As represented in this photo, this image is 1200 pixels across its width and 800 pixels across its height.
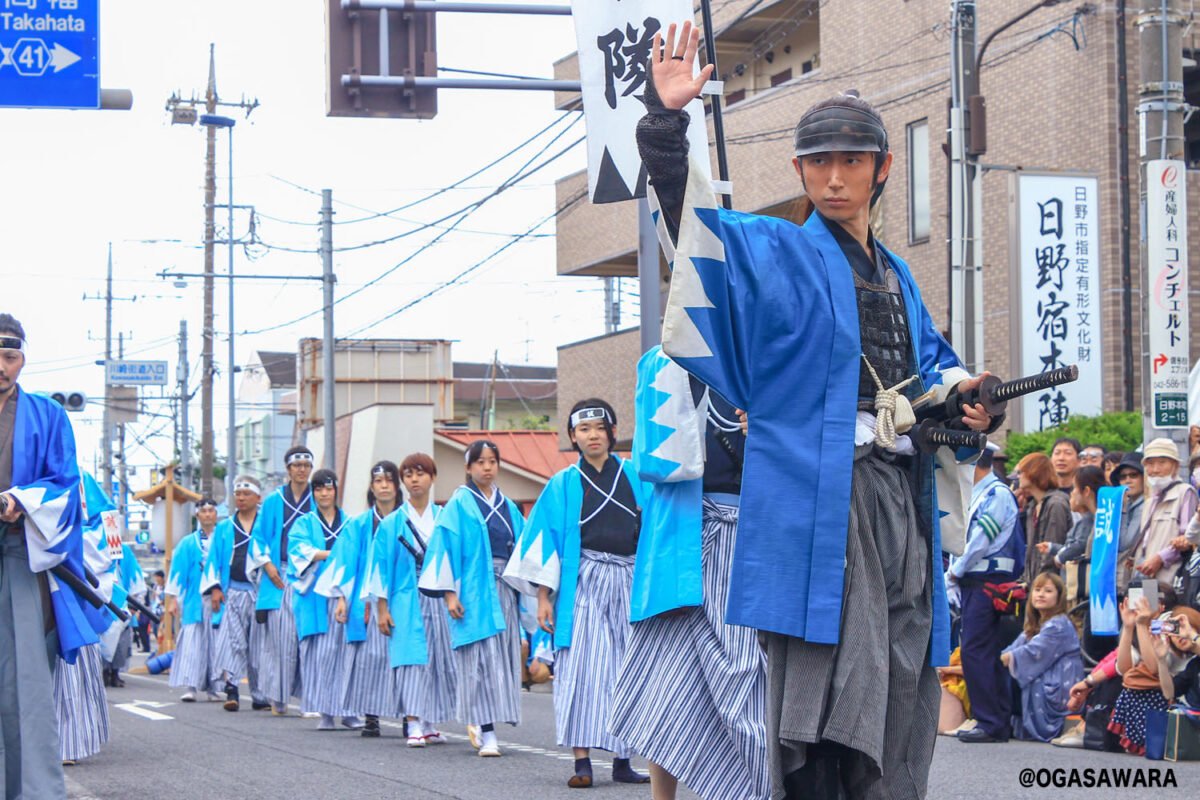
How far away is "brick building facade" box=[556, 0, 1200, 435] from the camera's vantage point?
54.7 ft

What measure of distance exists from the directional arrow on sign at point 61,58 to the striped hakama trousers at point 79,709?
4.01 metres

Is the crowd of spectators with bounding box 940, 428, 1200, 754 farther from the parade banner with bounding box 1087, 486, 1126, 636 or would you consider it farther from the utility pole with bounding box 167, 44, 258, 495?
the utility pole with bounding box 167, 44, 258, 495

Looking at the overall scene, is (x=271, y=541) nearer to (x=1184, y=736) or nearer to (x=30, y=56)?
(x=30, y=56)

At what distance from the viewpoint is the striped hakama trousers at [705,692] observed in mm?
4566

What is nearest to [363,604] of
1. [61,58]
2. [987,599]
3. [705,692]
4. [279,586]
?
[279,586]

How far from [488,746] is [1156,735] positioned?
3.88 metres

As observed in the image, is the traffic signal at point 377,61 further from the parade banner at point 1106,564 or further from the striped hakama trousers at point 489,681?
the parade banner at point 1106,564

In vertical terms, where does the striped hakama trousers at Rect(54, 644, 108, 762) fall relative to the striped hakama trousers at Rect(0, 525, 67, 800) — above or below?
below

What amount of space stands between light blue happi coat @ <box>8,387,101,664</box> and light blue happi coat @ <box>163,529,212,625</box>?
31.4 feet

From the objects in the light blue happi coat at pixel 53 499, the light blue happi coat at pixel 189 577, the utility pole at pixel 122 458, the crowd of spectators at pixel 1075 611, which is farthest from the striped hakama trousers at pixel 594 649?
the utility pole at pixel 122 458

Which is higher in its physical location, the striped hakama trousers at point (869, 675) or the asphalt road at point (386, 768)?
the striped hakama trousers at point (869, 675)

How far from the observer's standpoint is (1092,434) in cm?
1422

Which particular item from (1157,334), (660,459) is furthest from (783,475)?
(1157,334)

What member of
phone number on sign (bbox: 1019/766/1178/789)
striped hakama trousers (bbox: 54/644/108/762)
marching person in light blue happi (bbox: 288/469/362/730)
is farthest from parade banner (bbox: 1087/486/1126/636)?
striped hakama trousers (bbox: 54/644/108/762)
